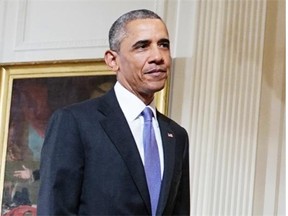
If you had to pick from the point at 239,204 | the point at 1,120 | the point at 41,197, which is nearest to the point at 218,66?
the point at 239,204

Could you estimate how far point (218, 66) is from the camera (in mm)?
4215

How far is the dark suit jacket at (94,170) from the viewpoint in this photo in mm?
2271

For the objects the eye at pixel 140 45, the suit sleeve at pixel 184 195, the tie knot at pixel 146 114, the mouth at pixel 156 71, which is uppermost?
the eye at pixel 140 45

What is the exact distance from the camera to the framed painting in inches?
183

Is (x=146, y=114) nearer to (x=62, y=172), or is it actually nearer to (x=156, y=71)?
(x=156, y=71)

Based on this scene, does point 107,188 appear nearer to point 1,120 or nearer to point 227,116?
point 227,116

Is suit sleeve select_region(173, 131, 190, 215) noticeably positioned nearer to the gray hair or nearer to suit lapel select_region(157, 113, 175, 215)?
suit lapel select_region(157, 113, 175, 215)

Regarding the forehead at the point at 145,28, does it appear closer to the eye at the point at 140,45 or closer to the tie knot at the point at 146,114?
the eye at the point at 140,45

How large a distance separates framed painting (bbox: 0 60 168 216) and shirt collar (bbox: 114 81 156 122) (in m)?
2.14

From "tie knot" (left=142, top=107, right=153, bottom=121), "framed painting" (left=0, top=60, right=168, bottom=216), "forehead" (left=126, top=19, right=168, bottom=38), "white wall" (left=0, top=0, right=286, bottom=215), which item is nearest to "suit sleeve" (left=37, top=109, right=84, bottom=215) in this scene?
"tie knot" (left=142, top=107, right=153, bottom=121)

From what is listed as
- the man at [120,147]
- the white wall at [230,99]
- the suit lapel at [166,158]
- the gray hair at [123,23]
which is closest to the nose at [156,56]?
the man at [120,147]

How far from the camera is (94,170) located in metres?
2.30

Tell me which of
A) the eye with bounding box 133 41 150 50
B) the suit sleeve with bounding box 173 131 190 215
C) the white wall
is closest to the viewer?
the eye with bounding box 133 41 150 50

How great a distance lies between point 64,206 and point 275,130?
2064mm
